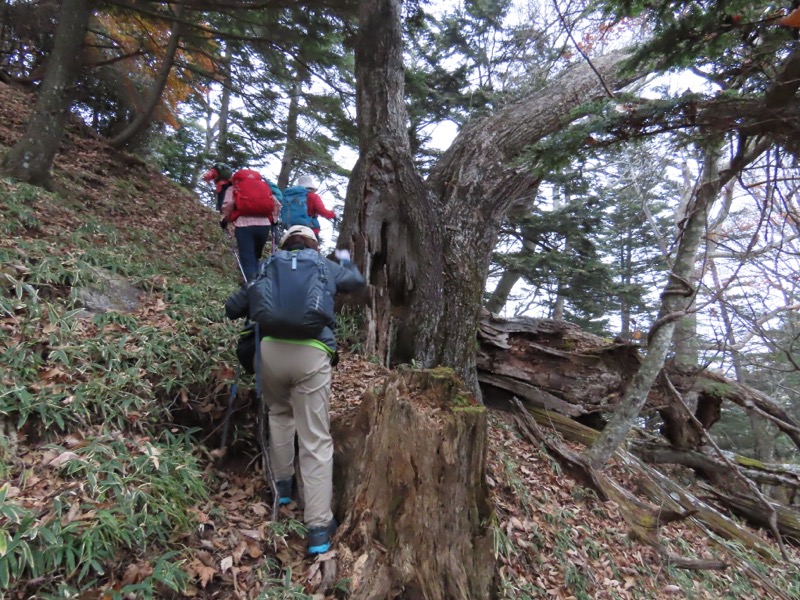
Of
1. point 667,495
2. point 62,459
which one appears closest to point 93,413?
point 62,459

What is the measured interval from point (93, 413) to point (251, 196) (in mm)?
3169

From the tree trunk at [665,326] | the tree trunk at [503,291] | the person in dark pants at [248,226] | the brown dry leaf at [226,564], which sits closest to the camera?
the brown dry leaf at [226,564]

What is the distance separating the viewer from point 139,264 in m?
5.66

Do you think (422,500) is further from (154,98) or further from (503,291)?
(503,291)

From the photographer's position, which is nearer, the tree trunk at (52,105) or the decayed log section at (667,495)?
the decayed log section at (667,495)

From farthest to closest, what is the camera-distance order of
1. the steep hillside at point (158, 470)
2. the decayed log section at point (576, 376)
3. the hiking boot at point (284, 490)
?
the decayed log section at point (576, 376) < the hiking boot at point (284, 490) < the steep hillside at point (158, 470)

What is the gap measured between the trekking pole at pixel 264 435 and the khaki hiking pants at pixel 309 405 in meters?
0.08

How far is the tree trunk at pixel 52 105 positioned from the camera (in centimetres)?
649

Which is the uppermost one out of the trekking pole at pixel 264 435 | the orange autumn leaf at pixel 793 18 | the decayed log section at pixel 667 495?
the orange autumn leaf at pixel 793 18

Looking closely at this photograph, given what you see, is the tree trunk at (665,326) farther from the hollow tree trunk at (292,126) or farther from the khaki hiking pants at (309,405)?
the hollow tree trunk at (292,126)

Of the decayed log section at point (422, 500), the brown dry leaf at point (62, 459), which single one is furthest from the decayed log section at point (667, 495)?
the brown dry leaf at point (62, 459)

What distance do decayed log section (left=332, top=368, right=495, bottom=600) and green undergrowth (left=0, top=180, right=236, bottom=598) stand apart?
1111mm

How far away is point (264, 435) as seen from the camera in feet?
12.2

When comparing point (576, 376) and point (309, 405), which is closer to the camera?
point (309, 405)
